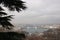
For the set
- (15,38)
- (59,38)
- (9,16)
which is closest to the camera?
(15,38)

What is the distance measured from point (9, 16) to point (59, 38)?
88.6 ft

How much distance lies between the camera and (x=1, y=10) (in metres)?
4.59

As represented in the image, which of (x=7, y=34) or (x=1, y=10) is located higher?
(x=1, y=10)

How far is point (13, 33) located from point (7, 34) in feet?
0.37

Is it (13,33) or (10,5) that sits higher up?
(10,5)

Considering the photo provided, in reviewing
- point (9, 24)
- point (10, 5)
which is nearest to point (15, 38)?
point (9, 24)

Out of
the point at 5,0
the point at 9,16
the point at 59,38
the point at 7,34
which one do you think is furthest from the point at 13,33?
the point at 59,38

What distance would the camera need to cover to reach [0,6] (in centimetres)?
454

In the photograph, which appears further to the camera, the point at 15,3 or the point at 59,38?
the point at 59,38

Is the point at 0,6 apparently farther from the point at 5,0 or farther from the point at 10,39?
the point at 10,39

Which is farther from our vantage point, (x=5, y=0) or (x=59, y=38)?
(x=59, y=38)

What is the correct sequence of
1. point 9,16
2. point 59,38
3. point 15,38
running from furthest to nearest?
point 59,38 → point 9,16 → point 15,38

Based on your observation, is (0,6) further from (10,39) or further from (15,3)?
(10,39)

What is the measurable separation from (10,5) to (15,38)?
0.67m
